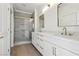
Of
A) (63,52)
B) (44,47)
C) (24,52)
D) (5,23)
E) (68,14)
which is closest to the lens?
(63,52)

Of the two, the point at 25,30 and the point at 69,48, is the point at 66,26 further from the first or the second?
the point at 25,30

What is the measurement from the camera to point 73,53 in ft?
4.40

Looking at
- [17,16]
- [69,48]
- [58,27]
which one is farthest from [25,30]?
[69,48]

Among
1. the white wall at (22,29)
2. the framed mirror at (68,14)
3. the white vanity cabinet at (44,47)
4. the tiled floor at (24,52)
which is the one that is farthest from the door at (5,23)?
the white wall at (22,29)

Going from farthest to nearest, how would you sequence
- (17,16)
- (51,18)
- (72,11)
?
(17,16)
(51,18)
(72,11)

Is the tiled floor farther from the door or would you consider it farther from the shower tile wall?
the shower tile wall

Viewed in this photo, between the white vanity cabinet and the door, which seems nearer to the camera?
the white vanity cabinet

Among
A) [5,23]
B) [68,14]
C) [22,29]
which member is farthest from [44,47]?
[22,29]

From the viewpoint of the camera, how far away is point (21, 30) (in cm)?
648

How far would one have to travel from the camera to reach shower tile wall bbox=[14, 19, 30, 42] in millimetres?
6305

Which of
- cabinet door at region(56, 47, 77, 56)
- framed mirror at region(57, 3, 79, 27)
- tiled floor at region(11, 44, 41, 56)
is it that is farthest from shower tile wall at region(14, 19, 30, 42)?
cabinet door at region(56, 47, 77, 56)

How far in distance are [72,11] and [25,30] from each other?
473 cm

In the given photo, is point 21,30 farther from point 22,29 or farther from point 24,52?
point 24,52

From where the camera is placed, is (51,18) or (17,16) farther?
(17,16)
